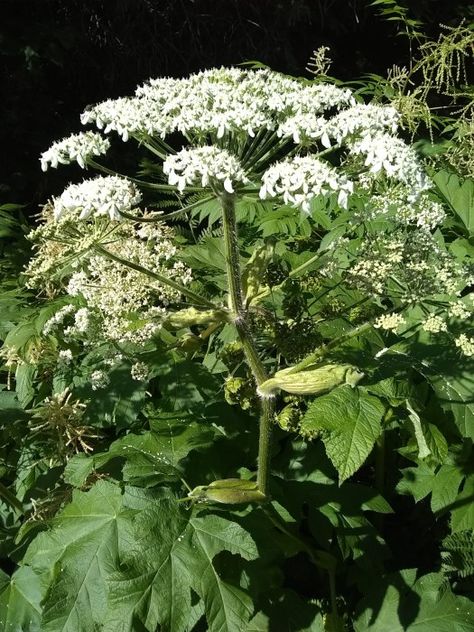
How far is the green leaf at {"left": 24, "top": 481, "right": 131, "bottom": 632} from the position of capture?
1.91m

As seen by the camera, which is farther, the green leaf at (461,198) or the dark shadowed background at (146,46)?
the dark shadowed background at (146,46)

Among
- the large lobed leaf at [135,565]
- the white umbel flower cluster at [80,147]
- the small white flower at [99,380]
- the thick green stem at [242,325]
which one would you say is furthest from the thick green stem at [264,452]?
the white umbel flower cluster at [80,147]

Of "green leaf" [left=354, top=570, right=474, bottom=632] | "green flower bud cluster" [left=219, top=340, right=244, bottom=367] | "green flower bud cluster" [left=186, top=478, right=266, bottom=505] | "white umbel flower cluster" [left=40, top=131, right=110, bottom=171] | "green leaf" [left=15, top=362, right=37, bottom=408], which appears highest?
"white umbel flower cluster" [left=40, top=131, right=110, bottom=171]

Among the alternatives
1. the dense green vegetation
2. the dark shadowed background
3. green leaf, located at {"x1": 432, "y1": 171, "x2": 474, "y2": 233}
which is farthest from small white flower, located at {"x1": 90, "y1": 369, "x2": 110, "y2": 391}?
the dark shadowed background

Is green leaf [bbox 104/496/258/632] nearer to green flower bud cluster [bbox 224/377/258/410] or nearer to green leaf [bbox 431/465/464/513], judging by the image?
green flower bud cluster [bbox 224/377/258/410]

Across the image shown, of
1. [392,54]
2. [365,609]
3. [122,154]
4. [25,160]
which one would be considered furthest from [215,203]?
[392,54]

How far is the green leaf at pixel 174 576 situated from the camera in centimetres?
179

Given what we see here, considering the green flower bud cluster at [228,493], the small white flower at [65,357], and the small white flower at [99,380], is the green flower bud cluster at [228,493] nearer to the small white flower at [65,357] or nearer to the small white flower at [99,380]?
the small white flower at [99,380]

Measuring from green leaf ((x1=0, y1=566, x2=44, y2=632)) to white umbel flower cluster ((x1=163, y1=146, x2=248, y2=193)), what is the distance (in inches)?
54.2

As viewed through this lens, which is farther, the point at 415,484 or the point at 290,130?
the point at 415,484

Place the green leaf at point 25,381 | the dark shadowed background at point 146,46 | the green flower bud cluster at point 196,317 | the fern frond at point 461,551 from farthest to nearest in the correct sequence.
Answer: the dark shadowed background at point 146,46
the green leaf at point 25,381
the fern frond at point 461,551
the green flower bud cluster at point 196,317

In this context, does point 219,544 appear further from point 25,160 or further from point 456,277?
point 25,160

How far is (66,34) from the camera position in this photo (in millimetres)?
5992

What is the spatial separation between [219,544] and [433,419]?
0.89 metres
